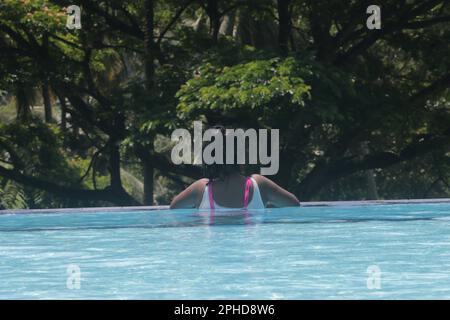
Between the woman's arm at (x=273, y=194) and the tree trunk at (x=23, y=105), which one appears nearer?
A: the woman's arm at (x=273, y=194)

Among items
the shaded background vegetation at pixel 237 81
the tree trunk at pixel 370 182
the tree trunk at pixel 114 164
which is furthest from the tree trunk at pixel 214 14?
the tree trunk at pixel 370 182

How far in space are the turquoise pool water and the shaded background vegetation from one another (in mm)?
5464

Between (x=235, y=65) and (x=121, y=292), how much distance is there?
1265 cm

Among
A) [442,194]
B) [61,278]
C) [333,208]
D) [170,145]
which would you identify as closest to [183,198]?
[333,208]

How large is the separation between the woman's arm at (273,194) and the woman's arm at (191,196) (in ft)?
2.21

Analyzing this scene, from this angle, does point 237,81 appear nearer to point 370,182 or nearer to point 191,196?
point 191,196

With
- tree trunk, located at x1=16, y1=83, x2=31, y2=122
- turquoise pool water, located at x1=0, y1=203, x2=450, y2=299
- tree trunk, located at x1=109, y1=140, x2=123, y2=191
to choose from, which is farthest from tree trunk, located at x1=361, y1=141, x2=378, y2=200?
turquoise pool water, located at x1=0, y1=203, x2=450, y2=299

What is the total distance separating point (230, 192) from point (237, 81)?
5.82 m

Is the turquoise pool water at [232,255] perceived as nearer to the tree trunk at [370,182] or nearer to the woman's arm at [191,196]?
the woman's arm at [191,196]

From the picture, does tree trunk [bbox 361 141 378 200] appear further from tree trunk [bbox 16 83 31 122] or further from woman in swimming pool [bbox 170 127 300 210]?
woman in swimming pool [bbox 170 127 300 210]

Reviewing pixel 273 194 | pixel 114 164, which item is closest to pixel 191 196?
pixel 273 194

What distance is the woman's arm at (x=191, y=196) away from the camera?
13391mm

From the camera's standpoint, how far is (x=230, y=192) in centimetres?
1348

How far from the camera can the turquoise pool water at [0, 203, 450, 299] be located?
A: 7.43 meters
